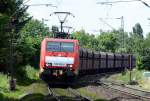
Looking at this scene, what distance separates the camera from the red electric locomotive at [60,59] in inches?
1419

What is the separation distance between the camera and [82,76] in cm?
5006

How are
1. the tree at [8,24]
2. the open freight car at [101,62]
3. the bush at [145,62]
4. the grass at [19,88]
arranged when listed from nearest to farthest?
the tree at [8,24] < the grass at [19,88] < the open freight car at [101,62] < the bush at [145,62]

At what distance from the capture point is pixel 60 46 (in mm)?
36938

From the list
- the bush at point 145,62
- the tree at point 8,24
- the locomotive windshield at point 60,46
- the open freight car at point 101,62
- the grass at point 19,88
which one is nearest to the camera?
the tree at point 8,24

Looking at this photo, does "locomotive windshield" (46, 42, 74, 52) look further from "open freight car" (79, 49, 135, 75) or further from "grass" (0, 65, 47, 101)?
"open freight car" (79, 49, 135, 75)

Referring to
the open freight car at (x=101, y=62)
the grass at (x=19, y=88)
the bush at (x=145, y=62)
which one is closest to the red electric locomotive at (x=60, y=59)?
the grass at (x=19, y=88)

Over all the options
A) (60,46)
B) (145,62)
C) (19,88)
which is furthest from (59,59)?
(145,62)

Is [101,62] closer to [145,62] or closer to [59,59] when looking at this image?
[145,62]

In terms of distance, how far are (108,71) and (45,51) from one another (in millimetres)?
34756

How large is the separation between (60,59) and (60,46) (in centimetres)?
115

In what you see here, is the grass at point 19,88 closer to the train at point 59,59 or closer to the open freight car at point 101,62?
the train at point 59,59

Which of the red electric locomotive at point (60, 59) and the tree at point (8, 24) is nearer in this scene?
the tree at point (8, 24)

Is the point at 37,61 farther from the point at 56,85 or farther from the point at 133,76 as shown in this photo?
the point at 56,85

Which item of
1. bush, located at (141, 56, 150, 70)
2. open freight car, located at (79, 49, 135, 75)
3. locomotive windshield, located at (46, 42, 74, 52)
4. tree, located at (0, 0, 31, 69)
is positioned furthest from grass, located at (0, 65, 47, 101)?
bush, located at (141, 56, 150, 70)
